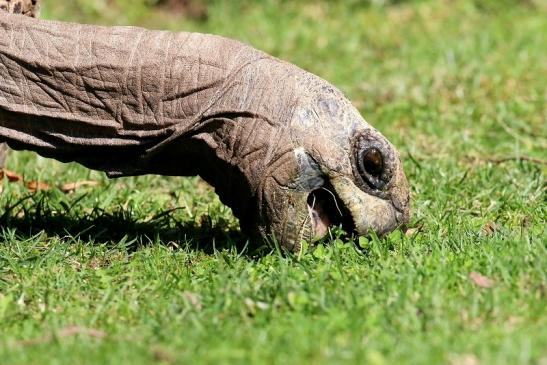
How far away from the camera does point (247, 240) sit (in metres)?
5.03

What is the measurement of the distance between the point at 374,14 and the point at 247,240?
17.7ft

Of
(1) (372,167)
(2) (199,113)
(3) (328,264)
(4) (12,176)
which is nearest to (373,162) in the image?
(1) (372,167)

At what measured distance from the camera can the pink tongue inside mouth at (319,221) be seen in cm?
480

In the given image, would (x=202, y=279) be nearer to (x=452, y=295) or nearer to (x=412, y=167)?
(x=452, y=295)

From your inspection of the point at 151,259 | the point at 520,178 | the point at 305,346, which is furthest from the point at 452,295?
the point at 520,178

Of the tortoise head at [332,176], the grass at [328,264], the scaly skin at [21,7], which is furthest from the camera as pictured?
the scaly skin at [21,7]

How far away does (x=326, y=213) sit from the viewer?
16.0 ft

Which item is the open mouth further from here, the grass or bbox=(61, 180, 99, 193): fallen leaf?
bbox=(61, 180, 99, 193): fallen leaf

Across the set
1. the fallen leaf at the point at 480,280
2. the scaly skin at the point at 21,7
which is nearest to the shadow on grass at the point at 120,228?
the scaly skin at the point at 21,7

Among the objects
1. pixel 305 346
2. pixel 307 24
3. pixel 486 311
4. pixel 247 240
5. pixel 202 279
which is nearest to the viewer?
pixel 305 346

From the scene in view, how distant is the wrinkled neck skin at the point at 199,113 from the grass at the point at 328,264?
0.26m

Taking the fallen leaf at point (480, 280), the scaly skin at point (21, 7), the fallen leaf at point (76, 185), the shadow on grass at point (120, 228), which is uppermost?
the scaly skin at point (21, 7)

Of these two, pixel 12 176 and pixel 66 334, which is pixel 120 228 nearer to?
pixel 12 176

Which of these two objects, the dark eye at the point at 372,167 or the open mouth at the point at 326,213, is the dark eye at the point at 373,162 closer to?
the dark eye at the point at 372,167
